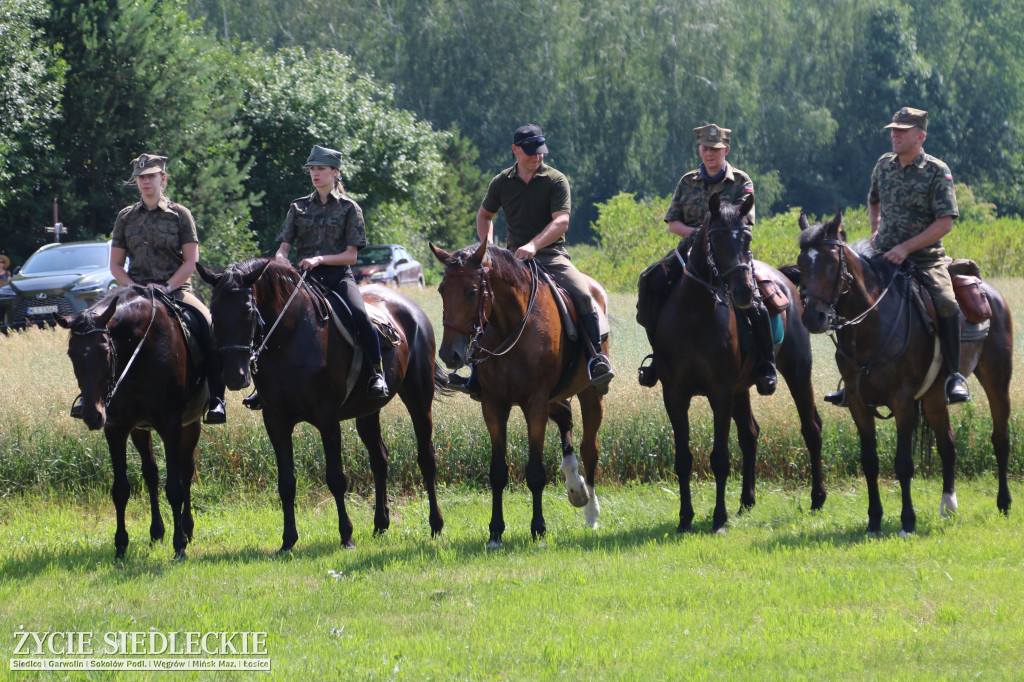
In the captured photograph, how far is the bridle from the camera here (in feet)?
28.0

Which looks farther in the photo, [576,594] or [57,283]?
[57,283]

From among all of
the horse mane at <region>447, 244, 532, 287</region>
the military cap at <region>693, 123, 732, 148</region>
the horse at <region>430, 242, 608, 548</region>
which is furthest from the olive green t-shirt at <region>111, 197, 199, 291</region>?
the military cap at <region>693, 123, 732, 148</region>

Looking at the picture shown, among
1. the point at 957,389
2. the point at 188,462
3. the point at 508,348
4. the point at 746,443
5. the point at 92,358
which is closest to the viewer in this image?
the point at 92,358

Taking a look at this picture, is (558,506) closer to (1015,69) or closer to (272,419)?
(272,419)

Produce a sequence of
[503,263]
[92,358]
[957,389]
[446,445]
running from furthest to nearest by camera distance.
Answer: [446,445], [957,389], [503,263], [92,358]

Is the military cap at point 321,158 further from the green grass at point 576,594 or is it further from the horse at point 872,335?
the horse at point 872,335

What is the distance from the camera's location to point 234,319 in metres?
8.58

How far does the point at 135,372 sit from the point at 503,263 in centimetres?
303

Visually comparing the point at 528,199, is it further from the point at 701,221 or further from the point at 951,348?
the point at 951,348

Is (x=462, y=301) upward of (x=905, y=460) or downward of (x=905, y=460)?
upward

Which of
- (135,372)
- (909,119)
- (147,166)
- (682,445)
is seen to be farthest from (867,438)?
(147,166)

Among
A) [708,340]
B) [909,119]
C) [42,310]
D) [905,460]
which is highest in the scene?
[909,119]

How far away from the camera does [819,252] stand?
8977 millimetres

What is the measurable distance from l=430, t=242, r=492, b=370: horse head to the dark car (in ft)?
48.0
